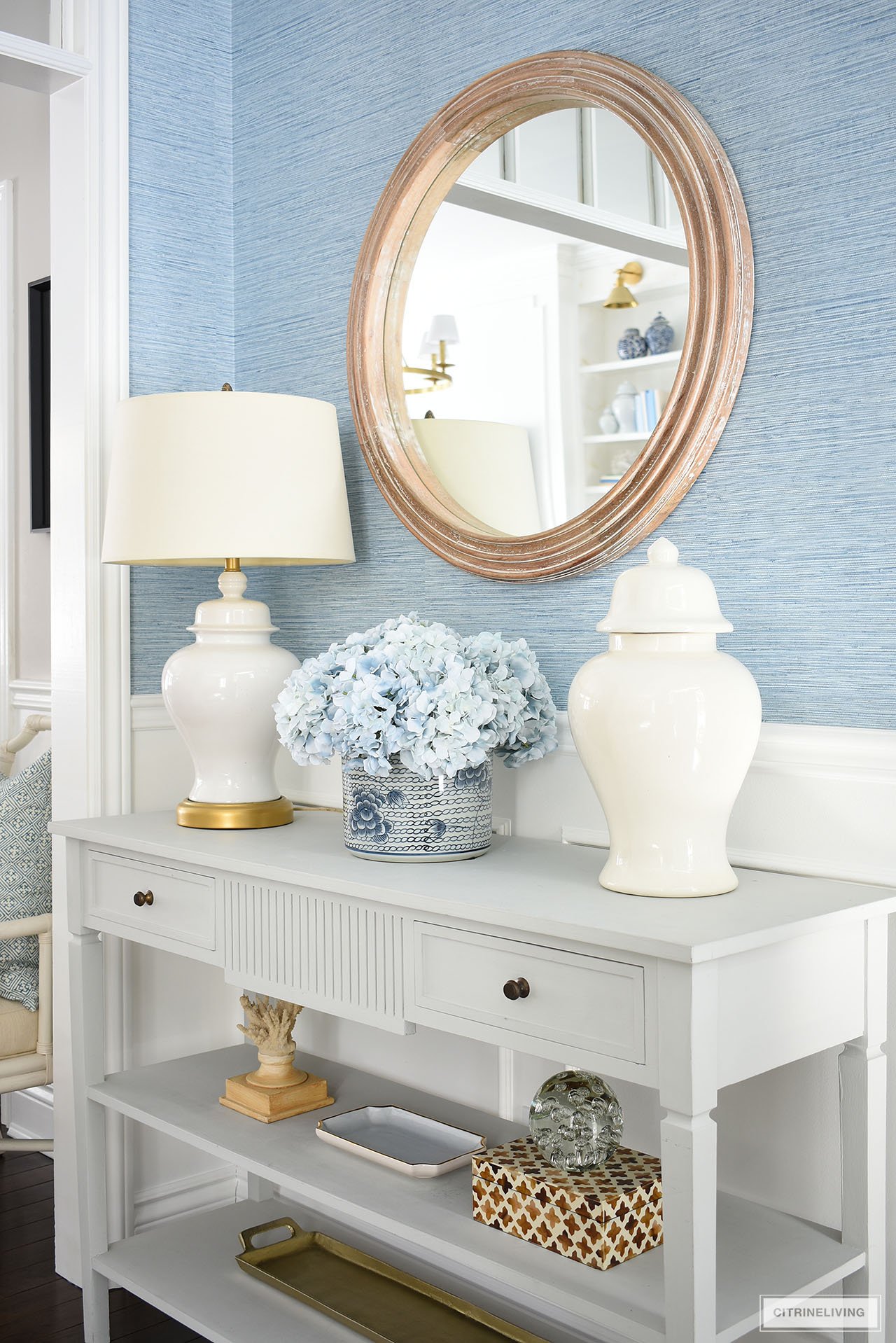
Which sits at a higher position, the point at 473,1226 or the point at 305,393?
the point at 305,393

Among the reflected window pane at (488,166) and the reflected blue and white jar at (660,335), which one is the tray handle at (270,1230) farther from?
the reflected window pane at (488,166)

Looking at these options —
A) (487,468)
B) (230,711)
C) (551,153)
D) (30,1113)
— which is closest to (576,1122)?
(230,711)

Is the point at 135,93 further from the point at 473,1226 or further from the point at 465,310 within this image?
the point at 473,1226

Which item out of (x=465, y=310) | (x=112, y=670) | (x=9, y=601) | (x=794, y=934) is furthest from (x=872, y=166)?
(x=9, y=601)

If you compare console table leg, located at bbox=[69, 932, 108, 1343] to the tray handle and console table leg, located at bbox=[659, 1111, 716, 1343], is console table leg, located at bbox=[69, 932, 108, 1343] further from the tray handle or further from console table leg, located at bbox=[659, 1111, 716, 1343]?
console table leg, located at bbox=[659, 1111, 716, 1343]

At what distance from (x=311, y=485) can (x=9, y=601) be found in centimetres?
160

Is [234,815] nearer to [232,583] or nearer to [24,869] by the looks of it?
[232,583]

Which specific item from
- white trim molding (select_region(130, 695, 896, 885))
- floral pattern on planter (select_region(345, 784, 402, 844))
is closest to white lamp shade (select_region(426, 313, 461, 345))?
white trim molding (select_region(130, 695, 896, 885))

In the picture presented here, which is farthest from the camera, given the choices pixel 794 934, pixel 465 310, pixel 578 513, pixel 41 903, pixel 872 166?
pixel 41 903

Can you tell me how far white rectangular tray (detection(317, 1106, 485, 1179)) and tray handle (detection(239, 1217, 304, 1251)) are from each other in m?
0.21

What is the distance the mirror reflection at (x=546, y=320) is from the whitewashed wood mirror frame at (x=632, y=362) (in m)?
0.02

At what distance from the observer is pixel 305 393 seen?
228 centimetres

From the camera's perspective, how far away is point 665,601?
1387 millimetres

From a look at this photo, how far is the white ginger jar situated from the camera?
53.1 inches
